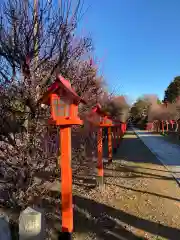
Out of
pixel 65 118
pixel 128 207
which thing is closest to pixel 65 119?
pixel 65 118

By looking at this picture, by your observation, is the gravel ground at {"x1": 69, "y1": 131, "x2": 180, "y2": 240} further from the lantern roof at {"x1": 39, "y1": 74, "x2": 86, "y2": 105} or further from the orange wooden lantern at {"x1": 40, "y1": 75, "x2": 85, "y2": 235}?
the lantern roof at {"x1": 39, "y1": 74, "x2": 86, "y2": 105}

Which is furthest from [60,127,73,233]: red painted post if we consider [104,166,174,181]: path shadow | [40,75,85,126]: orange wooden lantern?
[104,166,174,181]: path shadow

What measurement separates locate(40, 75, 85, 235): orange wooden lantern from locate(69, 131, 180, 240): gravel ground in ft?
2.42

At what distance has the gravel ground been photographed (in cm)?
418

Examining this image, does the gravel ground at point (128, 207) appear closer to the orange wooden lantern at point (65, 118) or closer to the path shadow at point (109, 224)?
the path shadow at point (109, 224)

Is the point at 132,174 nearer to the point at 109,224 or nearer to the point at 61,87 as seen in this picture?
the point at 109,224

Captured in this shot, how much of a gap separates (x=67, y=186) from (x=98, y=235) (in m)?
1.11

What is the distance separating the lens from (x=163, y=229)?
4.29 metres

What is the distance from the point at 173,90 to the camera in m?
43.3

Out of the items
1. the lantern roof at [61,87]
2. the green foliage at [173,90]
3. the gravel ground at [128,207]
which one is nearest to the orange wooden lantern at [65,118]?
the lantern roof at [61,87]

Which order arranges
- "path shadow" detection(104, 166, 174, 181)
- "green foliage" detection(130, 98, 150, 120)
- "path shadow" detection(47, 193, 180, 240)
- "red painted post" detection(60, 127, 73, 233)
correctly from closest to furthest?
"red painted post" detection(60, 127, 73, 233), "path shadow" detection(47, 193, 180, 240), "path shadow" detection(104, 166, 174, 181), "green foliage" detection(130, 98, 150, 120)

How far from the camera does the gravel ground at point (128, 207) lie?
4.18 metres

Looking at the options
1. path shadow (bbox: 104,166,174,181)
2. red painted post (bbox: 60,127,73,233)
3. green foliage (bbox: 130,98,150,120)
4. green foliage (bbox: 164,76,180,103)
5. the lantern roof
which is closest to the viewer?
the lantern roof

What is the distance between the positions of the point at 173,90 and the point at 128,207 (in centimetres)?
4084
